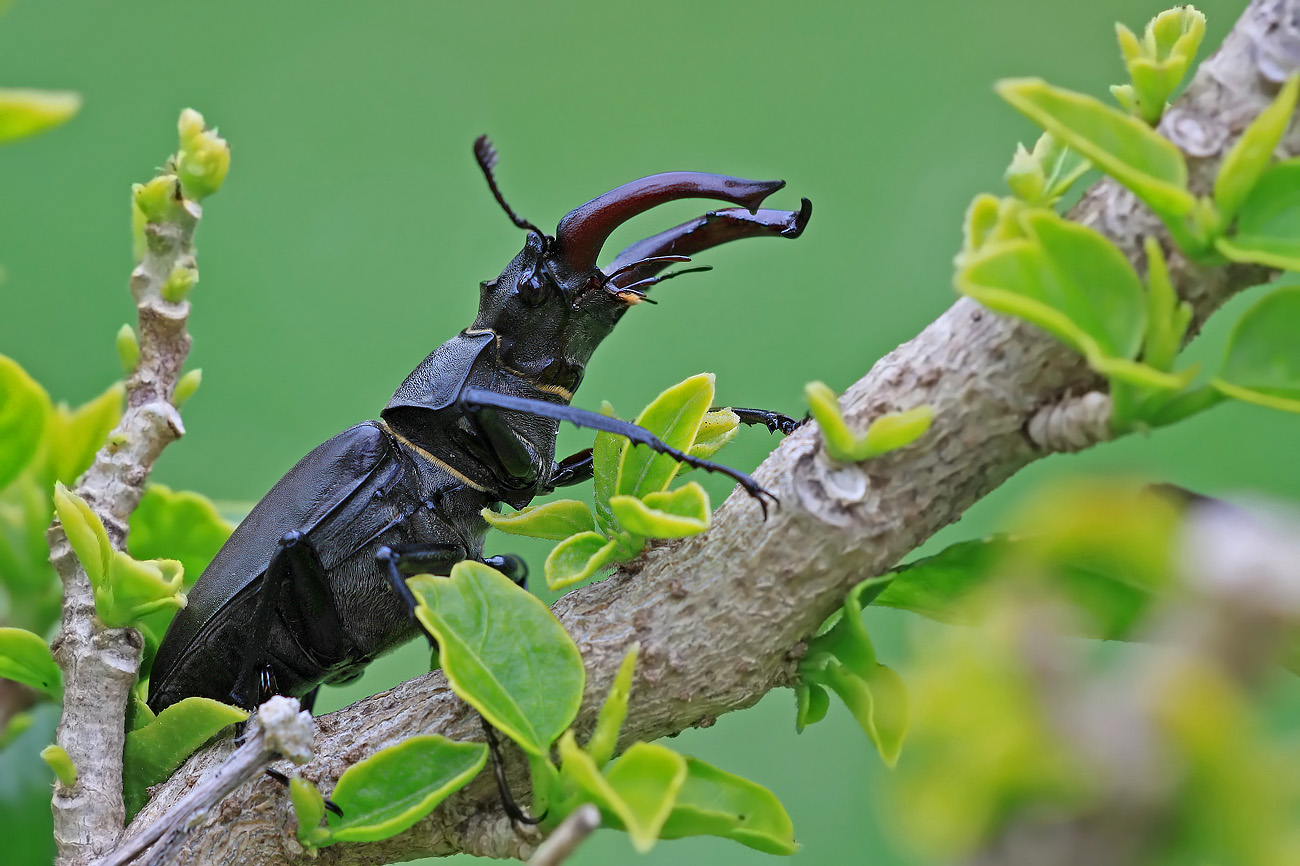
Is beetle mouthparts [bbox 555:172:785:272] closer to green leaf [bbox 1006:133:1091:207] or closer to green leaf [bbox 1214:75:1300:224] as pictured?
green leaf [bbox 1006:133:1091:207]

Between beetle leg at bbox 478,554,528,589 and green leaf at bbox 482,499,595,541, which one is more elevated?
green leaf at bbox 482,499,595,541

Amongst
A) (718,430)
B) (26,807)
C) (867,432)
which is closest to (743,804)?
(867,432)

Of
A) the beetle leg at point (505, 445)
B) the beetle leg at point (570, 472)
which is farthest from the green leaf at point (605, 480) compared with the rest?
the beetle leg at point (570, 472)

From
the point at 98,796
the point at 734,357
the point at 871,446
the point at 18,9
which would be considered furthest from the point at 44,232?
the point at 871,446

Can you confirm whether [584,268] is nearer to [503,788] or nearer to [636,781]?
[503,788]


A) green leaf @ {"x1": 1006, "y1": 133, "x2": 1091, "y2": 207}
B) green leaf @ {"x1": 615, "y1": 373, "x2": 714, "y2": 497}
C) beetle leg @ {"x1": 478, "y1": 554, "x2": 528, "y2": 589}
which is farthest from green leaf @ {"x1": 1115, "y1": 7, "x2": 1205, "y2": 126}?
beetle leg @ {"x1": 478, "y1": 554, "x2": 528, "y2": 589}

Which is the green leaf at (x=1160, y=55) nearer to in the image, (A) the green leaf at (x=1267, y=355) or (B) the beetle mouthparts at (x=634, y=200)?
(A) the green leaf at (x=1267, y=355)

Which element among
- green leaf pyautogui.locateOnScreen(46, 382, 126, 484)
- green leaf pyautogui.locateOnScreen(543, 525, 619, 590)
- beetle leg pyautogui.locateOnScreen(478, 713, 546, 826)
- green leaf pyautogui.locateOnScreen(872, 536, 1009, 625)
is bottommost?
green leaf pyautogui.locateOnScreen(872, 536, 1009, 625)
